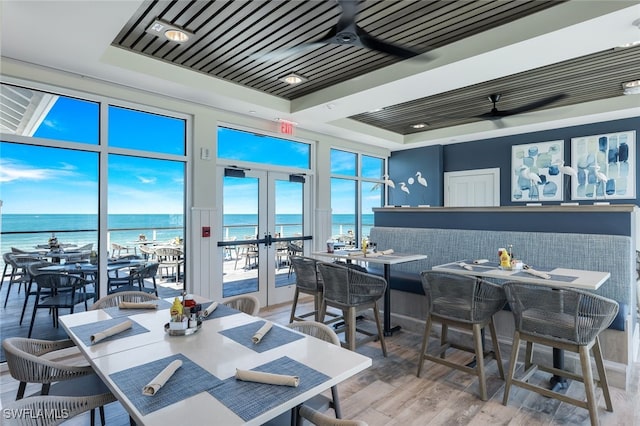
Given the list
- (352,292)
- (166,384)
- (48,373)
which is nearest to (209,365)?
(166,384)

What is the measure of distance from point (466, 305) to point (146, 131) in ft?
13.0

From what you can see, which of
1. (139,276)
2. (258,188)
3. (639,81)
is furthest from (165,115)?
(639,81)

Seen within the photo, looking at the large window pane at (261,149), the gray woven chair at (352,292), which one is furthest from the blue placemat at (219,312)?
the large window pane at (261,149)

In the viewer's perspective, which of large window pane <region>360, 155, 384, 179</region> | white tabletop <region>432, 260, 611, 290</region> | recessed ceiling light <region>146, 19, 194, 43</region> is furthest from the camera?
large window pane <region>360, 155, 384, 179</region>

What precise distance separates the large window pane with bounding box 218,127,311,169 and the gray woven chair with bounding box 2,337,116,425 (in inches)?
132

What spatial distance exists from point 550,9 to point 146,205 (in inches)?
179

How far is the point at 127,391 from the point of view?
1.33 meters

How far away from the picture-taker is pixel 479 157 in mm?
6953

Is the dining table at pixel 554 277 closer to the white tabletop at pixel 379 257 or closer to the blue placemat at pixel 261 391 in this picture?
the white tabletop at pixel 379 257

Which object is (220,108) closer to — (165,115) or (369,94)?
(165,115)

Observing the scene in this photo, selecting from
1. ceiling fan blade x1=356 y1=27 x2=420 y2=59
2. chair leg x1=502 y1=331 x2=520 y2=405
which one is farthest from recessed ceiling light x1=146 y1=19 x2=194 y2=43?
chair leg x1=502 y1=331 x2=520 y2=405

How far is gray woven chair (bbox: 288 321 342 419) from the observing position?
1771 mm

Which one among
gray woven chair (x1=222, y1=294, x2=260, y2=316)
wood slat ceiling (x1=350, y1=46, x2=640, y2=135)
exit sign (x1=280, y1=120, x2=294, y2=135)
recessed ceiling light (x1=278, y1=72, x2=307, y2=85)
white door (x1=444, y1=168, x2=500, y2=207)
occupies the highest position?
wood slat ceiling (x1=350, y1=46, x2=640, y2=135)

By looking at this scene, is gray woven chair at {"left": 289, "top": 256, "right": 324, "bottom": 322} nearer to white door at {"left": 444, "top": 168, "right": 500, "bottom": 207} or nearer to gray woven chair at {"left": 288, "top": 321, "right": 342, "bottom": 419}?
gray woven chair at {"left": 288, "top": 321, "right": 342, "bottom": 419}
